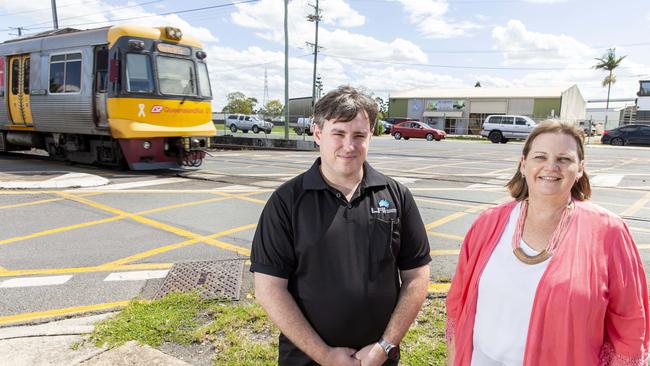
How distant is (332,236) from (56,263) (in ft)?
13.3

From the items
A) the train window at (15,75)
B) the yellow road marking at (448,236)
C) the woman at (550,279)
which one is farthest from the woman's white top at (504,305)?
the train window at (15,75)

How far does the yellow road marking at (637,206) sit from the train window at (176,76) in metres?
9.12

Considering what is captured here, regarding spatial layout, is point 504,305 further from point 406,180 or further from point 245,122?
point 245,122

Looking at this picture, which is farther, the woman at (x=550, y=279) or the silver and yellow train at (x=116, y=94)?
the silver and yellow train at (x=116, y=94)

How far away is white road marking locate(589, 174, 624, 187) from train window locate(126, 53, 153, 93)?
9926 mm

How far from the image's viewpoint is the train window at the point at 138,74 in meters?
9.77

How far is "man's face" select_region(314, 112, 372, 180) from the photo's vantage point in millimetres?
1876

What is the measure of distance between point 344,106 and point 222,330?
2.08 meters

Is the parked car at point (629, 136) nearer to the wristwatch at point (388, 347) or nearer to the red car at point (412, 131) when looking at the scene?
the red car at point (412, 131)

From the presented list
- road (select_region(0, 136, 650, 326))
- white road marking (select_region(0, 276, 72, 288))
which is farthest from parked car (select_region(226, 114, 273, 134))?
white road marking (select_region(0, 276, 72, 288))

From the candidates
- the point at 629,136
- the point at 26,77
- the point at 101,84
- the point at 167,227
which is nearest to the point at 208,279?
the point at 167,227

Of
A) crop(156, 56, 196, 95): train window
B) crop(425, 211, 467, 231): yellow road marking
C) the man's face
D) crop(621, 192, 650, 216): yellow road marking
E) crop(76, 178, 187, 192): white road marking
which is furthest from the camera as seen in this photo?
crop(156, 56, 196, 95): train window

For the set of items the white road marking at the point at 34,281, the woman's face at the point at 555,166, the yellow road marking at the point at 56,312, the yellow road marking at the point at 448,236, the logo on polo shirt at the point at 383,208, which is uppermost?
the woman's face at the point at 555,166

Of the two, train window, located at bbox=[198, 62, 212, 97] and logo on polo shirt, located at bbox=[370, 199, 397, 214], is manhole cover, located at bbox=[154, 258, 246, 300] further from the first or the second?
train window, located at bbox=[198, 62, 212, 97]
